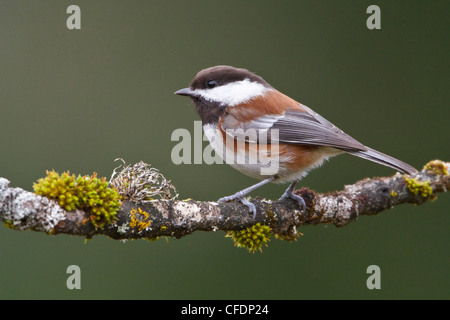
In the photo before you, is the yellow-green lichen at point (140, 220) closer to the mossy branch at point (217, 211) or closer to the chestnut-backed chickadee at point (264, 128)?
the mossy branch at point (217, 211)

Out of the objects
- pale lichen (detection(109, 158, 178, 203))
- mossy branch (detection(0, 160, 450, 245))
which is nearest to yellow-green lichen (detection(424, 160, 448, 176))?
mossy branch (detection(0, 160, 450, 245))

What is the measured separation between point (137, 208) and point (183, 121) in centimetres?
283

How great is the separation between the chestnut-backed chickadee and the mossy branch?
0.55 feet

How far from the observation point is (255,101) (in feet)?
8.96

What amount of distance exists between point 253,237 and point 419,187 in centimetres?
129

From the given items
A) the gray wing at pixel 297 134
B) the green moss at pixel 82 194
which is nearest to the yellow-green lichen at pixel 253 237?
the gray wing at pixel 297 134

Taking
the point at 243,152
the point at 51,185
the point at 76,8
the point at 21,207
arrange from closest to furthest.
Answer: the point at 21,207 → the point at 51,185 → the point at 243,152 → the point at 76,8

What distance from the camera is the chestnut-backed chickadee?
258 centimetres

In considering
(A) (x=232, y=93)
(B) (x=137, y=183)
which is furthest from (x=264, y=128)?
(B) (x=137, y=183)

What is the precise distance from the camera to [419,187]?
2873mm

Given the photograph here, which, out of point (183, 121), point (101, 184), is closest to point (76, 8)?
point (183, 121)

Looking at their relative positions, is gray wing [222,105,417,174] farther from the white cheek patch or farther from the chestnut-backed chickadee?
the white cheek patch

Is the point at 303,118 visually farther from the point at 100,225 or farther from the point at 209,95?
the point at 100,225

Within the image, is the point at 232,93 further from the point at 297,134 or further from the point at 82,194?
the point at 82,194
